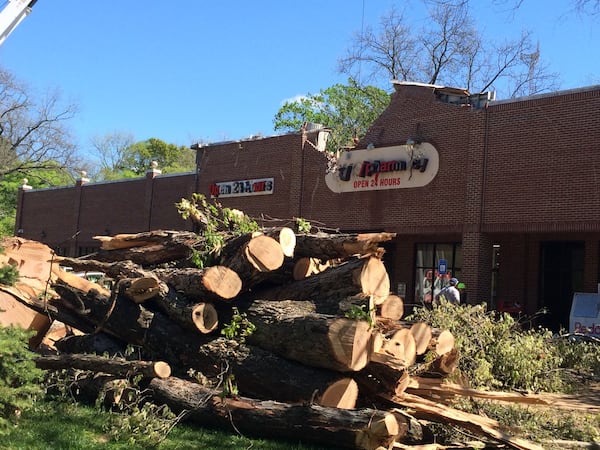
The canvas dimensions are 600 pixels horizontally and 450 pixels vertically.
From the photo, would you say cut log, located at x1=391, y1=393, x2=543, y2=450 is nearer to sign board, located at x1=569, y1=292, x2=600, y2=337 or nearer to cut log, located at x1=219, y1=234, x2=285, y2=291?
cut log, located at x1=219, y1=234, x2=285, y2=291

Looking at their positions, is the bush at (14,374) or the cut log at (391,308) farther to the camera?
the cut log at (391,308)

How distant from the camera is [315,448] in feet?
18.4

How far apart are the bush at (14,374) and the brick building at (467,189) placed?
1414cm

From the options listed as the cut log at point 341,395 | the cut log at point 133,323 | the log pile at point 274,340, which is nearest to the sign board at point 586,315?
the log pile at point 274,340

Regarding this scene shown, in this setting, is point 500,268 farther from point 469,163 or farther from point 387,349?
point 387,349

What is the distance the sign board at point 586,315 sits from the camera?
15.3 m

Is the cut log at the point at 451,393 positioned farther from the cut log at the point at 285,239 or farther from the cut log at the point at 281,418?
the cut log at the point at 285,239

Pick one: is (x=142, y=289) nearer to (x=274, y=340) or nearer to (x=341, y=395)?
(x=274, y=340)

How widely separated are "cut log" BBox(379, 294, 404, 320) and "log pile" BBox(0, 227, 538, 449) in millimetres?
13

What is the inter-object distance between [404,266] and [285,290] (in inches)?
607

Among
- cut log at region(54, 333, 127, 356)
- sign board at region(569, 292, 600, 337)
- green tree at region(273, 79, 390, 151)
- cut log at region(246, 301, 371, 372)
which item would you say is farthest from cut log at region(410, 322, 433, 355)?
green tree at region(273, 79, 390, 151)

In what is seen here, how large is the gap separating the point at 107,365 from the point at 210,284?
4.45 feet

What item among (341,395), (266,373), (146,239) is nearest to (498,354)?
(341,395)

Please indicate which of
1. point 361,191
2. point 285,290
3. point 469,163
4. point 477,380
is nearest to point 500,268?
point 469,163
